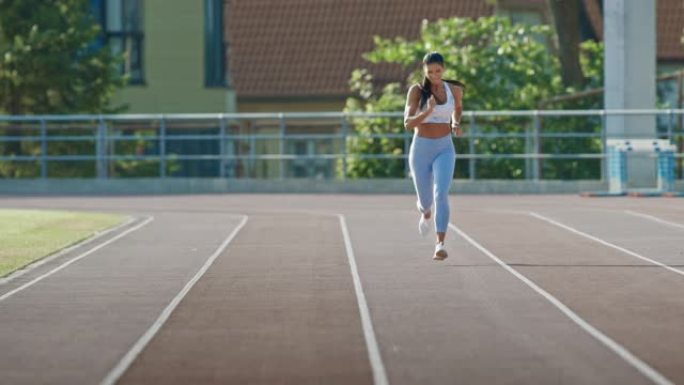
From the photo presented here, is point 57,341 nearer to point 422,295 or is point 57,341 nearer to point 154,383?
point 154,383

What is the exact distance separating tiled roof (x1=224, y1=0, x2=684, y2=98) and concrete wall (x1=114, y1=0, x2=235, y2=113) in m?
1.99

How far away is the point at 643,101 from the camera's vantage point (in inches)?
1344

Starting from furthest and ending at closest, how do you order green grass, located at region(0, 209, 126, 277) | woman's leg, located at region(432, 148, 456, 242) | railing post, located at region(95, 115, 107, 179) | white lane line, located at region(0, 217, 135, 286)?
1. railing post, located at region(95, 115, 107, 179)
2. green grass, located at region(0, 209, 126, 277)
3. woman's leg, located at region(432, 148, 456, 242)
4. white lane line, located at region(0, 217, 135, 286)

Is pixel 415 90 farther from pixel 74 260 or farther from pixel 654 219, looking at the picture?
pixel 654 219

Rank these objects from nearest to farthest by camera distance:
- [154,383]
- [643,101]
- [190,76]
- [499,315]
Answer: [154,383] < [499,315] < [643,101] < [190,76]

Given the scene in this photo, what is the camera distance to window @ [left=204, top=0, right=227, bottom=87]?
52.4m

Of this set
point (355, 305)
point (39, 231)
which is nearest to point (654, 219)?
point (39, 231)

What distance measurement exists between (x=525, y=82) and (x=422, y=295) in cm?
2442

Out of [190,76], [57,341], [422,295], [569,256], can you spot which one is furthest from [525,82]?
[57,341]

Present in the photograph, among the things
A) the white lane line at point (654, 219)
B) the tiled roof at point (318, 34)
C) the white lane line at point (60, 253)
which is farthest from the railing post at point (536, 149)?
the tiled roof at point (318, 34)

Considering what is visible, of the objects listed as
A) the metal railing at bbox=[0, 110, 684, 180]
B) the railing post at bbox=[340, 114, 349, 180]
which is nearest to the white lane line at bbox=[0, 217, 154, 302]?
the metal railing at bbox=[0, 110, 684, 180]

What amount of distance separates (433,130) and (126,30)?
115 feet

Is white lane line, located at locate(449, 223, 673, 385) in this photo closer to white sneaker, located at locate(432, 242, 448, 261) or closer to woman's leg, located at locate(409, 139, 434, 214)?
white sneaker, located at locate(432, 242, 448, 261)

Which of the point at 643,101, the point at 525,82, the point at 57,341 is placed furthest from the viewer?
the point at 525,82
